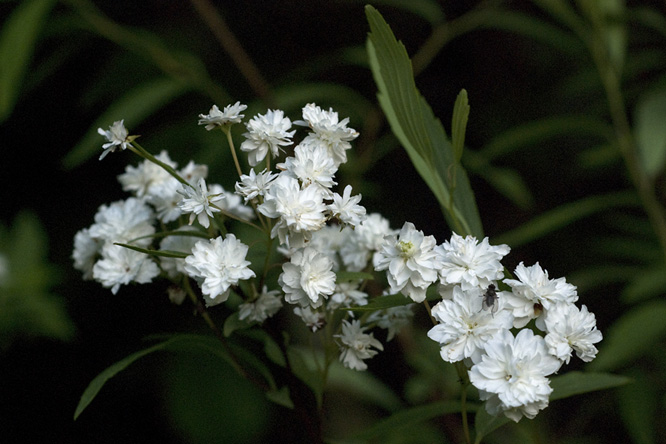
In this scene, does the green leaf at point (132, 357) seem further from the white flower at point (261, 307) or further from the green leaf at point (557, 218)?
the green leaf at point (557, 218)

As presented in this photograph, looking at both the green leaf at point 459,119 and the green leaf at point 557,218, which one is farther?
the green leaf at point 557,218

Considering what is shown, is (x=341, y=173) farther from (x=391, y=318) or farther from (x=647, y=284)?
(x=391, y=318)

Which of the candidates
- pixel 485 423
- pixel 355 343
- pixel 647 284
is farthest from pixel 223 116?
pixel 647 284

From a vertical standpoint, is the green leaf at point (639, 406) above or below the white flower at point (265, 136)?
above

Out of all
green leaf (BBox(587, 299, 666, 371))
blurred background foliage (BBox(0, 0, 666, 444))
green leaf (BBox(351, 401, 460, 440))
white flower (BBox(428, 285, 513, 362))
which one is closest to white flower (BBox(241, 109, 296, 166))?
white flower (BBox(428, 285, 513, 362))

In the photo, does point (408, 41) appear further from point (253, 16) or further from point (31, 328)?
point (31, 328)

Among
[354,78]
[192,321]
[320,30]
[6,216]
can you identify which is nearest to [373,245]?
[192,321]

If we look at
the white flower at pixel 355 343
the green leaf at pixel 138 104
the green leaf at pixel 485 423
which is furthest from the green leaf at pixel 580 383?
the green leaf at pixel 138 104
